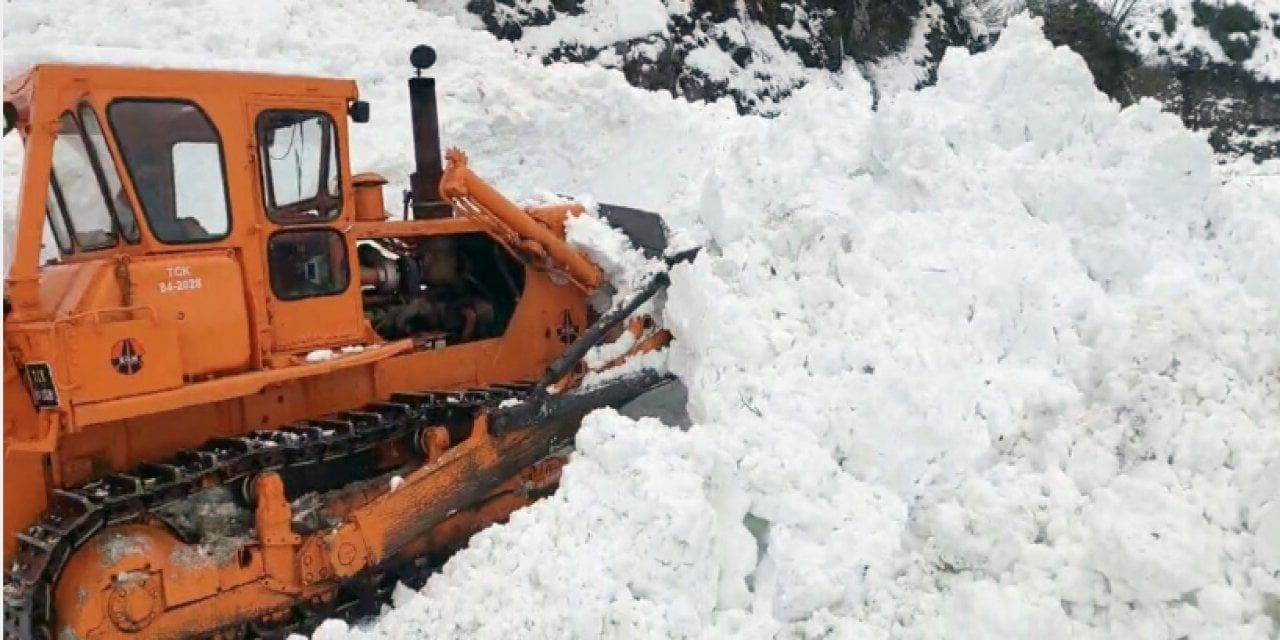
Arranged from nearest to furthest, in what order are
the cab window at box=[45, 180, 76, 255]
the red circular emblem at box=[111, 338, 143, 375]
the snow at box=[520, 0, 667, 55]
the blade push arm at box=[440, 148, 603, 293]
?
the red circular emblem at box=[111, 338, 143, 375]
the cab window at box=[45, 180, 76, 255]
the blade push arm at box=[440, 148, 603, 293]
the snow at box=[520, 0, 667, 55]

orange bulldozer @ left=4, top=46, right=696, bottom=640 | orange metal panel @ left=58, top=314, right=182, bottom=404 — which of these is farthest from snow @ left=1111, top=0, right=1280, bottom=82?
orange metal panel @ left=58, top=314, right=182, bottom=404

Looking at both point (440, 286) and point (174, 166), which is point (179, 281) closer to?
point (174, 166)

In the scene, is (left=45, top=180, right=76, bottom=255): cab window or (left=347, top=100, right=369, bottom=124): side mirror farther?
(left=347, top=100, right=369, bottom=124): side mirror

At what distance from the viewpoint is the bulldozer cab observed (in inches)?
173

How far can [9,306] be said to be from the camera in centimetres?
436

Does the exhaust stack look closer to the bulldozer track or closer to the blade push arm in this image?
the blade push arm

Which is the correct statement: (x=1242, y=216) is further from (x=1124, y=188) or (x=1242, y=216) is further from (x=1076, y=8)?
(x=1076, y=8)

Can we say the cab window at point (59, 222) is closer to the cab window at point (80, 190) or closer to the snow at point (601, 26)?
the cab window at point (80, 190)

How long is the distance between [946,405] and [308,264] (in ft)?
9.15

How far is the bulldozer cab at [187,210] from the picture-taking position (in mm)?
4387

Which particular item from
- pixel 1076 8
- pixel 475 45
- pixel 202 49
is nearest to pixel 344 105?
pixel 202 49

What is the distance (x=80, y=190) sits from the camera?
4.77m

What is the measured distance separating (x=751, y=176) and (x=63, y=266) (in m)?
3.43

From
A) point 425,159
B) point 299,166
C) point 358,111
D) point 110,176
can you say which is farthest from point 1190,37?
point 110,176
